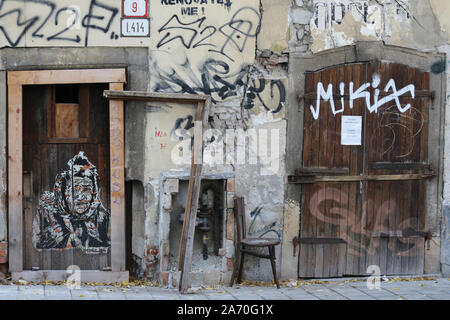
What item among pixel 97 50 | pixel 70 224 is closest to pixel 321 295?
pixel 70 224

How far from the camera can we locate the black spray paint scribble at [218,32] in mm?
7145

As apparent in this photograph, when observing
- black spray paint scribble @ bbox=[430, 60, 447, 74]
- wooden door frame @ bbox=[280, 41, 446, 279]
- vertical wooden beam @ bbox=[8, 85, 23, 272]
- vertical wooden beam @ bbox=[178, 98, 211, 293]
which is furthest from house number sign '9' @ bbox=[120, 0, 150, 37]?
black spray paint scribble @ bbox=[430, 60, 447, 74]

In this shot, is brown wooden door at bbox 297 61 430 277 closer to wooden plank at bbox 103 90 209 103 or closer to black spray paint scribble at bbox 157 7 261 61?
black spray paint scribble at bbox 157 7 261 61

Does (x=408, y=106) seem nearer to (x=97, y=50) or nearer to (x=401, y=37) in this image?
(x=401, y=37)

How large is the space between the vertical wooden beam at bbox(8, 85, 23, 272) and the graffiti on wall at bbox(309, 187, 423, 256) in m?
3.52

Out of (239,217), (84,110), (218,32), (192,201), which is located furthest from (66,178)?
(218,32)

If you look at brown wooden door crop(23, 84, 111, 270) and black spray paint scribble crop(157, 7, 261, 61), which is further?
brown wooden door crop(23, 84, 111, 270)

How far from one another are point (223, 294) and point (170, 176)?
1.49 m

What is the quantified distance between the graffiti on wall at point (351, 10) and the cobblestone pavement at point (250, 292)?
317cm

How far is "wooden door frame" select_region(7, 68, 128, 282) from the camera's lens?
7047 millimetres

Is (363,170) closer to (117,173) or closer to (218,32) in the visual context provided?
(218,32)

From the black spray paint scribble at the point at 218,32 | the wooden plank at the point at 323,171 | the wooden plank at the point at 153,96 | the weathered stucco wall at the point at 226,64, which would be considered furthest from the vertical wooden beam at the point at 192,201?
the wooden plank at the point at 323,171

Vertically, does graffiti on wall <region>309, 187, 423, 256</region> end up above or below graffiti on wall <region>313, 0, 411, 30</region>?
below

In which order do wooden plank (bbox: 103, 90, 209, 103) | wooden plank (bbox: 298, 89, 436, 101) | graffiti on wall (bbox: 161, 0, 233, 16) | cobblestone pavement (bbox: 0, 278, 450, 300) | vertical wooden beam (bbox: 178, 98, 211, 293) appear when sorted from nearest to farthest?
cobblestone pavement (bbox: 0, 278, 450, 300) → vertical wooden beam (bbox: 178, 98, 211, 293) → wooden plank (bbox: 103, 90, 209, 103) → graffiti on wall (bbox: 161, 0, 233, 16) → wooden plank (bbox: 298, 89, 436, 101)
